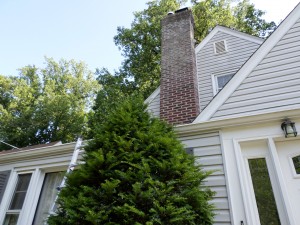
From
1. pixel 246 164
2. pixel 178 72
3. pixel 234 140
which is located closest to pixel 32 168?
pixel 178 72

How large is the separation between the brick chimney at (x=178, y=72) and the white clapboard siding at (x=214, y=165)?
1.97 feet

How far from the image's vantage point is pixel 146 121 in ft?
9.32

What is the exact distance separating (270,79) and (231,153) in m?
1.38

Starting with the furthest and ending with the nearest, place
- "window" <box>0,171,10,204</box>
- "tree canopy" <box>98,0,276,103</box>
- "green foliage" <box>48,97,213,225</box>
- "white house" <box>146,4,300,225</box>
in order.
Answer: "tree canopy" <box>98,0,276,103</box> < "window" <box>0,171,10,204</box> < "white house" <box>146,4,300,225</box> < "green foliage" <box>48,97,213,225</box>

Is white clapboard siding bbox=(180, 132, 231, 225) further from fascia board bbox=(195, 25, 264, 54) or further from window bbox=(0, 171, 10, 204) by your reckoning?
fascia board bbox=(195, 25, 264, 54)

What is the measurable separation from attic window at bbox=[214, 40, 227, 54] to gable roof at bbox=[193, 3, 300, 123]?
3.09 m

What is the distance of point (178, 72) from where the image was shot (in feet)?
14.9

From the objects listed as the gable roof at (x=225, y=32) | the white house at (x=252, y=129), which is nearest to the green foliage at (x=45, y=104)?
the gable roof at (x=225, y=32)

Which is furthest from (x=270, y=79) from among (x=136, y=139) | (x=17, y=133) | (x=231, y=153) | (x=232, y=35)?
(x=17, y=133)

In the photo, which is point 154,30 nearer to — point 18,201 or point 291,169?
point 18,201

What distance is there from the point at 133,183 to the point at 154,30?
508 inches

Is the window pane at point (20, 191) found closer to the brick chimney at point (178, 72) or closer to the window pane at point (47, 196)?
the window pane at point (47, 196)

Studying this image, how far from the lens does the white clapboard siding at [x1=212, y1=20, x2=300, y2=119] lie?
329 cm

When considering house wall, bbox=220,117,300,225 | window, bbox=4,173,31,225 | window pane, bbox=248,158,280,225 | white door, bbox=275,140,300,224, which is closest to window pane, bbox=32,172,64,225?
window, bbox=4,173,31,225
